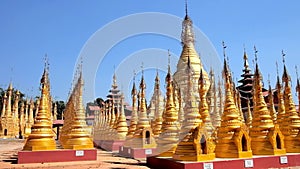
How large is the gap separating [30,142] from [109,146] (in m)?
16.1

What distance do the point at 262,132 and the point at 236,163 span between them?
4494 mm

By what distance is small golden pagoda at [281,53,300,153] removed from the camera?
18.7m

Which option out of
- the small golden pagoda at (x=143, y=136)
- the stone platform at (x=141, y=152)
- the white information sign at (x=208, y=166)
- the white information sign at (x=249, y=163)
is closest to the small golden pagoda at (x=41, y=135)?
the stone platform at (x=141, y=152)

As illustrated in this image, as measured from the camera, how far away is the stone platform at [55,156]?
16047 mm

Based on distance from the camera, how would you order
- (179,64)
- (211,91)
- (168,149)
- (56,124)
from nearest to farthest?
1. (168,149)
2. (211,91)
3. (179,64)
4. (56,124)

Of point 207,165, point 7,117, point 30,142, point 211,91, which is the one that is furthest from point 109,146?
point 7,117

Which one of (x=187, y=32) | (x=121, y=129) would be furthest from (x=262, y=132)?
(x=187, y=32)

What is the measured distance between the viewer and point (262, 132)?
17.3 metres

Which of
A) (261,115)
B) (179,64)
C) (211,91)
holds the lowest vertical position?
(261,115)

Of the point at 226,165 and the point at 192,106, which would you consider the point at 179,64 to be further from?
the point at 226,165

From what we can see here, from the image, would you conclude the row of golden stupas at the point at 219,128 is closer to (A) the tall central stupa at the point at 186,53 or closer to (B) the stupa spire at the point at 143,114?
(B) the stupa spire at the point at 143,114

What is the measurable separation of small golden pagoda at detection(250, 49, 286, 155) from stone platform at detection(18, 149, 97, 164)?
401 inches

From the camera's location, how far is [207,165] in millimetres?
12891

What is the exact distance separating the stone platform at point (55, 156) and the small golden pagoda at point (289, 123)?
13.0 metres
